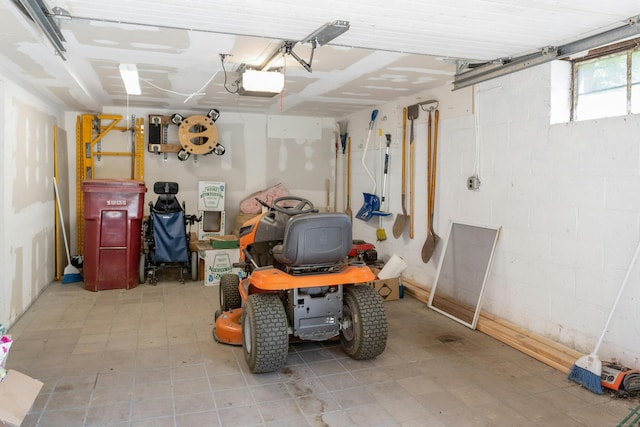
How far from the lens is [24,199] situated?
442 cm

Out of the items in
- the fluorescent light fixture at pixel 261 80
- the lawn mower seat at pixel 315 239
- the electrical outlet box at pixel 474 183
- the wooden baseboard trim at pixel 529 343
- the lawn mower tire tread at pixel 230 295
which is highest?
the fluorescent light fixture at pixel 261 80

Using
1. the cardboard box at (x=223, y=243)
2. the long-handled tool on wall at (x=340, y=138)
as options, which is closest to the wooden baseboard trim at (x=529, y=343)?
the cardboard box at (x=223, y=243)

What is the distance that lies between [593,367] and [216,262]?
4.09m

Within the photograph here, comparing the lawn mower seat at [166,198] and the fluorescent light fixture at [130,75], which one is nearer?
the fluorescent light fixture at [130,75]

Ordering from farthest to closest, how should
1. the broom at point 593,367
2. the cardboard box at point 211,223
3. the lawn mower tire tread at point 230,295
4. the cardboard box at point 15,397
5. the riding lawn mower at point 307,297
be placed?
the cardboard box at point 211,223
the lawn mower tire tread at point 230,295
the riding lawn mower at point 307,297
the broom at point 593,367
the cardboard box at point 15,397

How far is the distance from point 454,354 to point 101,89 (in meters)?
4.52

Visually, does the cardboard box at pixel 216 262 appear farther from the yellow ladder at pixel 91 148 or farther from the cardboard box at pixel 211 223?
the yellow ladder at pixel 91 148

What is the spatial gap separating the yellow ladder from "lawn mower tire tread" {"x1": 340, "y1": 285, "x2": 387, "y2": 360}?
4.41m

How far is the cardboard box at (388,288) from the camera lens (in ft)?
16.2

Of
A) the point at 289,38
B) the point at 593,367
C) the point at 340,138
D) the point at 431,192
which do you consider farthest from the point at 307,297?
the point at 340,138

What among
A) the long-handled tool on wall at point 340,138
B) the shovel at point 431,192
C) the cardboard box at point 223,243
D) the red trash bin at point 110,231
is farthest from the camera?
the long-handled tool on wall at point 340,138

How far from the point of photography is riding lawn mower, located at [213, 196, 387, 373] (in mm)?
3074

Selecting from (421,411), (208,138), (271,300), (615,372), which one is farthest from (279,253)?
(208,138)

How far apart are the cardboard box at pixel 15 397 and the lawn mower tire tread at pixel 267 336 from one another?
4.23 feet
